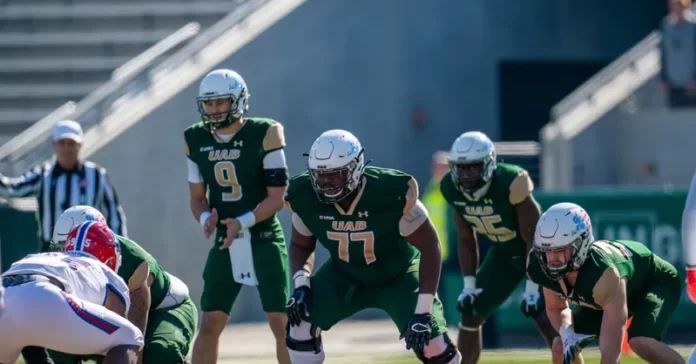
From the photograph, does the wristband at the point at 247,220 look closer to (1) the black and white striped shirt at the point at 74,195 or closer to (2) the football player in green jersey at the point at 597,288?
(2) the football player in green jersey at the point at 597,288

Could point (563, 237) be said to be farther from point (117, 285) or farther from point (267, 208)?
point (117, 285)

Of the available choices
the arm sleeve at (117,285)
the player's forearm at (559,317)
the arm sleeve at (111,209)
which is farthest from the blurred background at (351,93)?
the arm sleeve at (117,285)

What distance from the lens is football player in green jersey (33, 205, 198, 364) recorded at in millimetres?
6566

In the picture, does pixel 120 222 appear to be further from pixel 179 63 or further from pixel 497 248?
pixel 179 63

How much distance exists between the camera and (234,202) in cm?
811

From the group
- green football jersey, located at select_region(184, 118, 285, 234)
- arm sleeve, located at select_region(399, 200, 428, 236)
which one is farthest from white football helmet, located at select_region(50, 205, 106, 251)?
green football jersey, located at select_region(184, 118, 285, 234)

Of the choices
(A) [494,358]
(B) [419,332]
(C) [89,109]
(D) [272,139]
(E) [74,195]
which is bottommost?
(A) [494,358]

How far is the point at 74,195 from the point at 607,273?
443 cm

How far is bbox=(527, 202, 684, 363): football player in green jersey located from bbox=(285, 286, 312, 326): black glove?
1.05 m

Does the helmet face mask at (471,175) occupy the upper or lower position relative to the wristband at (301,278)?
upper

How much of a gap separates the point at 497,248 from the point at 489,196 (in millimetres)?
367

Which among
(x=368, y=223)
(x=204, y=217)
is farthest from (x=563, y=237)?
(x=204, y=217)

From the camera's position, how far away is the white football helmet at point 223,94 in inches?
318

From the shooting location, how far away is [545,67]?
17438mm
